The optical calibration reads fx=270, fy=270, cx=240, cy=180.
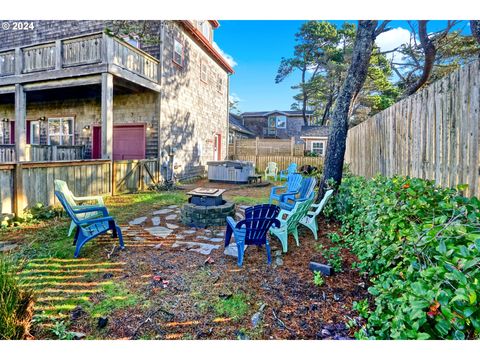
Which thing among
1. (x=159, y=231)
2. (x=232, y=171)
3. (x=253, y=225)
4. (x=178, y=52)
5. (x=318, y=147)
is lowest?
(x=159, y=231)

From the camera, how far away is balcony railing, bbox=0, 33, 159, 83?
299 inches

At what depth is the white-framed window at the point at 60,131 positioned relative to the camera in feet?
37.4

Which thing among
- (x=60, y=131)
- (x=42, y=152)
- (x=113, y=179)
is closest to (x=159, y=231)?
(x=113, y=179)

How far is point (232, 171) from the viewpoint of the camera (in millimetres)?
11570

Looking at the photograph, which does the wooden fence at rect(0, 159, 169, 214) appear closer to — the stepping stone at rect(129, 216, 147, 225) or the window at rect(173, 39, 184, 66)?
the stepping stone at rect(129, 216, 147, 225)

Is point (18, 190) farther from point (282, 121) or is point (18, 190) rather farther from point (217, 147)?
point (282, 121)

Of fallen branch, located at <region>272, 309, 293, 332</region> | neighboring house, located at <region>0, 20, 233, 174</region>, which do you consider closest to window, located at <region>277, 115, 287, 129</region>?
neighboring house, located at <region>0, 20, 233, 174</region>

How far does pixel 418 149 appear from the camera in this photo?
349 centimetres

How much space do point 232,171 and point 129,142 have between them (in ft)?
13.9

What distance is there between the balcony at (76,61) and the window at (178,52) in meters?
1.45

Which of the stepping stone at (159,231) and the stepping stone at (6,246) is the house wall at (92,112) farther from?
the stepping stone at (6,246)
